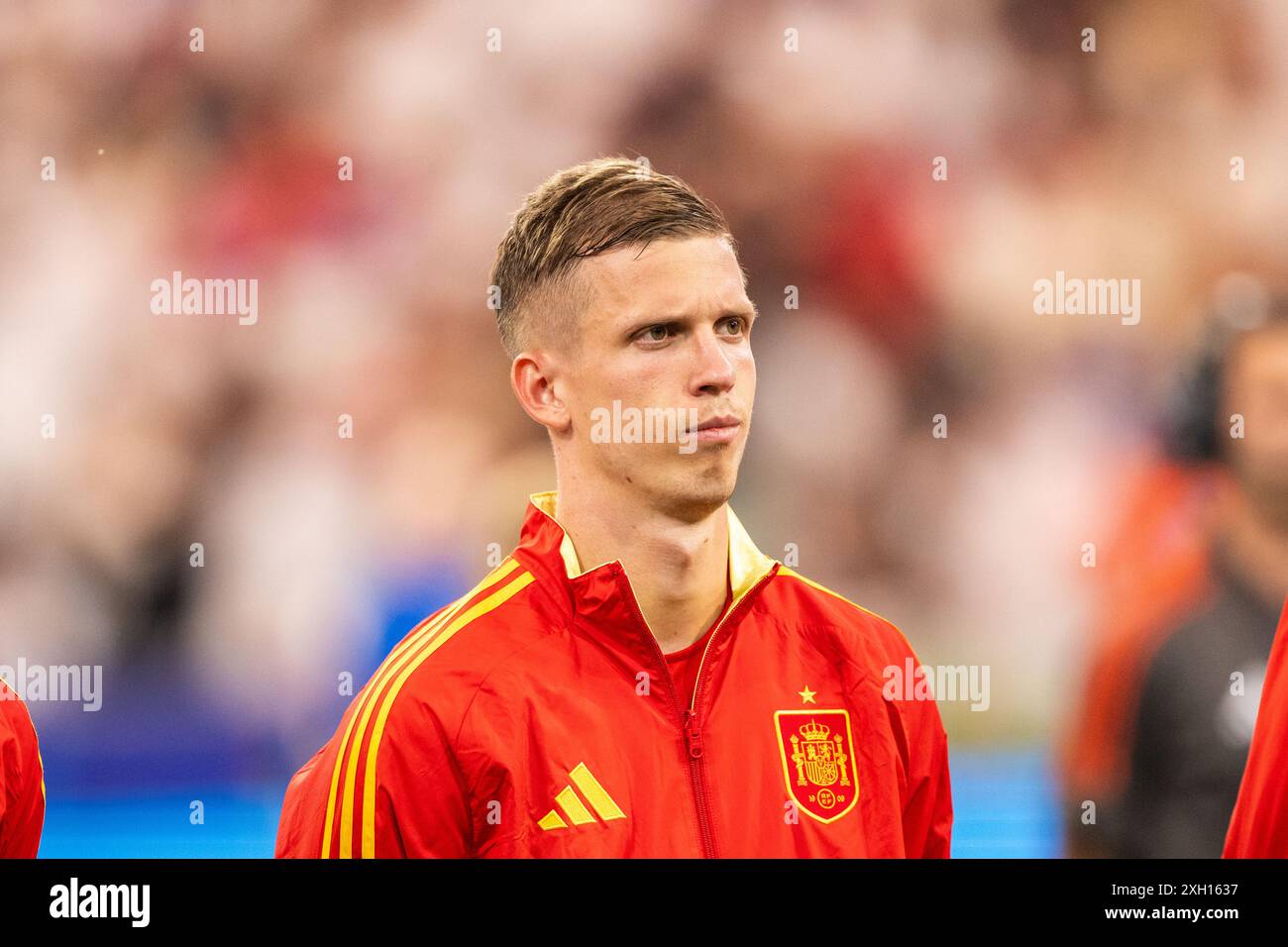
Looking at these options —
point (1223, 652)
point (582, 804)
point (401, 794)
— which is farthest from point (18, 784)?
point (1223, 652)

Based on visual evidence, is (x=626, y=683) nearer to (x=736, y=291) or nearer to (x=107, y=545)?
(x=736, y=291)

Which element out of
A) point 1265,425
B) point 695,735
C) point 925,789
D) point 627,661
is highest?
point 1265,425

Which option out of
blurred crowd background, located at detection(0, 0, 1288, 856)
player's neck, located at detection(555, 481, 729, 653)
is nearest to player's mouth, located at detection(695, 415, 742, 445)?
player's neck, located at detection(555, 481, 729, 653)

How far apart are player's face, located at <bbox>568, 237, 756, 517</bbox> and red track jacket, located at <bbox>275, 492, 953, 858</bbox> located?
0.17m

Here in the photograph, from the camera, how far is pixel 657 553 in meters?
2.02

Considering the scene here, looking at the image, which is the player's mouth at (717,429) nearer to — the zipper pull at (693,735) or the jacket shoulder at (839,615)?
the jacket shoulder at (839,615)

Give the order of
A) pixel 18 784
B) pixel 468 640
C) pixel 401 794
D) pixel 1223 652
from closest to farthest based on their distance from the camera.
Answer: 1. pixel 401 794
2. pixel 468 640
3. pixel 18 784
4. pixel 1223 652

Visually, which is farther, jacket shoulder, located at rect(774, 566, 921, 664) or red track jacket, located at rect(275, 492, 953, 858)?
jacket shoulder, located at rect(774, 566, 921, 664)

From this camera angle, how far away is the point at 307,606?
3.25 metres

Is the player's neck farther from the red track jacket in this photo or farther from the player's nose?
the player's nose

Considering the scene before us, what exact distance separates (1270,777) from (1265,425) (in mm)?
1406

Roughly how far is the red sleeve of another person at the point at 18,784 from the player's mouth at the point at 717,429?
1.39 meters

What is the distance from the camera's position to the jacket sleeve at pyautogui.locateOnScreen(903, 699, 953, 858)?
2.11 meters

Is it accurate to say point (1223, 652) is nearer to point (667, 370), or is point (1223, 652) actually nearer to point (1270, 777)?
point (1270, 777)
